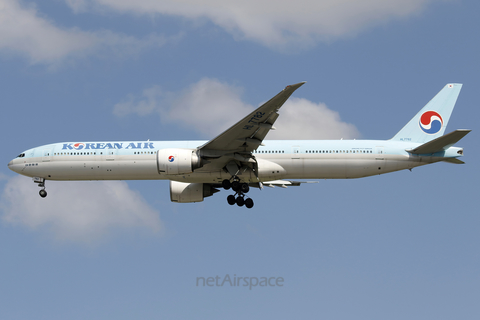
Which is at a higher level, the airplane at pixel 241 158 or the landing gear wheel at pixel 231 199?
the airplane at pixel 241 158

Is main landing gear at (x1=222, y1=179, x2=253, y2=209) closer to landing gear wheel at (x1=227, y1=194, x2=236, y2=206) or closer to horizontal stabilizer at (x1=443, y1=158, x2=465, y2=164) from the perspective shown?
landing gear wheel at (x1=227, y1=194, x2=236, y2=206)

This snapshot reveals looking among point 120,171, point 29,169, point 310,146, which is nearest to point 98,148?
point 120,171

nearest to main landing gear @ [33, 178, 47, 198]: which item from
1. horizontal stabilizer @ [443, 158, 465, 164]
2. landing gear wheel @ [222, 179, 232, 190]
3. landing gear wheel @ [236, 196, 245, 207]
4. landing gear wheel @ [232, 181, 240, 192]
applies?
landing gear wheel @ [222, 179, 232, 190]

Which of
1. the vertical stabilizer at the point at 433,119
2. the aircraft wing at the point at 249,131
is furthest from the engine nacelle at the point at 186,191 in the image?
the vertical stabilizer at the point at 433,119

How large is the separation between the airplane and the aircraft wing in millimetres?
50

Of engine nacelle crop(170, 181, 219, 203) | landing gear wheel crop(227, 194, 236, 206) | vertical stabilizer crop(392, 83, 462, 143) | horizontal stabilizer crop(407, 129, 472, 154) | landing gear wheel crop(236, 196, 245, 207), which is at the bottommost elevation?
landing gear wheel crop(236, 196, 245, 207)

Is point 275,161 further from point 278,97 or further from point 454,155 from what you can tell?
point 454,155

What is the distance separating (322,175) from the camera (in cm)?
2847

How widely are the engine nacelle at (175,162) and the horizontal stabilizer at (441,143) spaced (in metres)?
11.8

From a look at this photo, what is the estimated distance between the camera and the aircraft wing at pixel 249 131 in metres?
23.0

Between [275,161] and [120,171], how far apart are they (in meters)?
8.47

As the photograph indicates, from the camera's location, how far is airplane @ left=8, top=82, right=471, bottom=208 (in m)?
26.1

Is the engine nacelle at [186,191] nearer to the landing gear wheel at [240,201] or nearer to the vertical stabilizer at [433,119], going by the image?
the landing gear wheel at [240,201]

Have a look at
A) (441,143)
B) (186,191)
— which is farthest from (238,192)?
(441,143)
